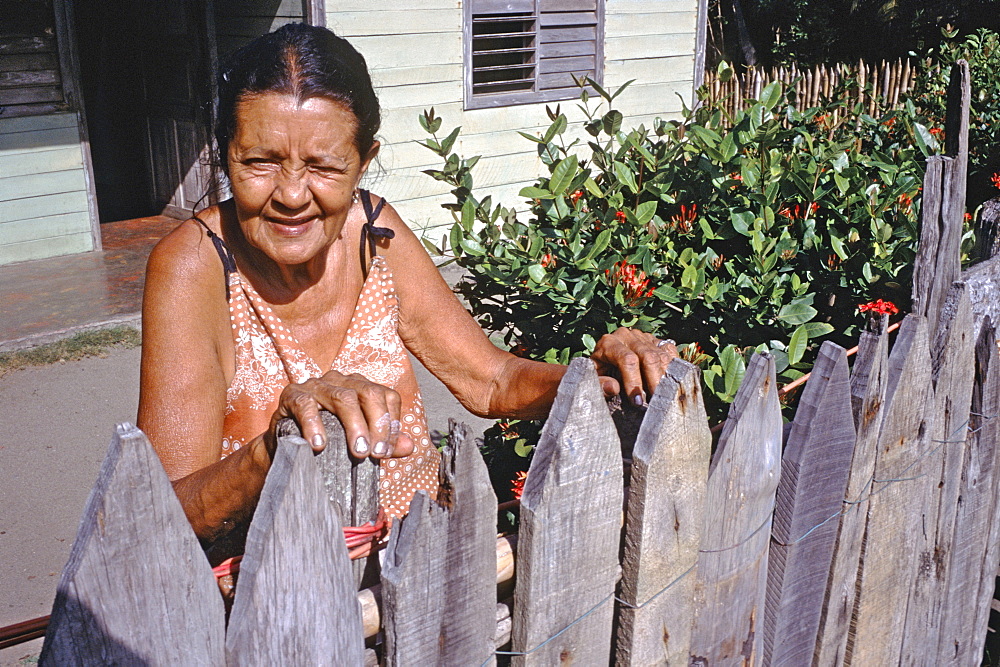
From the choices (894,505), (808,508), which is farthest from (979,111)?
(808,508)

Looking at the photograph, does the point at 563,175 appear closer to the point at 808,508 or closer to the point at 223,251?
the point at 223,251

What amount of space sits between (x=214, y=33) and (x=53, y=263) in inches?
98.2

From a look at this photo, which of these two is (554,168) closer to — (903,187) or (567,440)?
(903,187)

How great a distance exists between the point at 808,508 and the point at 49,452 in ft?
14.3

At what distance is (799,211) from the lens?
2977 millimetres

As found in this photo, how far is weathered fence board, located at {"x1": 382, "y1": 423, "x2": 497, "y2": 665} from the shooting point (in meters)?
1.29

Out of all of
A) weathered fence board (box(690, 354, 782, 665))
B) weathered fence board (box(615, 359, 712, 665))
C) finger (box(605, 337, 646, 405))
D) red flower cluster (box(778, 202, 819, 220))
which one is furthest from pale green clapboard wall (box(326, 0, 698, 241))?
weathered fence board (box(615, 359, 712, 665))

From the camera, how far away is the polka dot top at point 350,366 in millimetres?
2000

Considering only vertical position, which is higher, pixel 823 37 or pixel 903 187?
pixel 823 37

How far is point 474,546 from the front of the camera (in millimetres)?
1381

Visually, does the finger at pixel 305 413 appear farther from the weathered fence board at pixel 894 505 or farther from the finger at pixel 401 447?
the weathered fence board at pixel 894 505

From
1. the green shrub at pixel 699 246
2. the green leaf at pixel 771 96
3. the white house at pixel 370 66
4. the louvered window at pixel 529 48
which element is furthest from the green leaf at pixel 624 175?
the louvered window at pixel 529 48

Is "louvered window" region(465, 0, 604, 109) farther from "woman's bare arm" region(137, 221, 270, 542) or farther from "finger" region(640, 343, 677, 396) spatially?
"finger" region(640, 343, 677, 396)

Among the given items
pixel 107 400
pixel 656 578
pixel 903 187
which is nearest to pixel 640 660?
pixel 656 578
